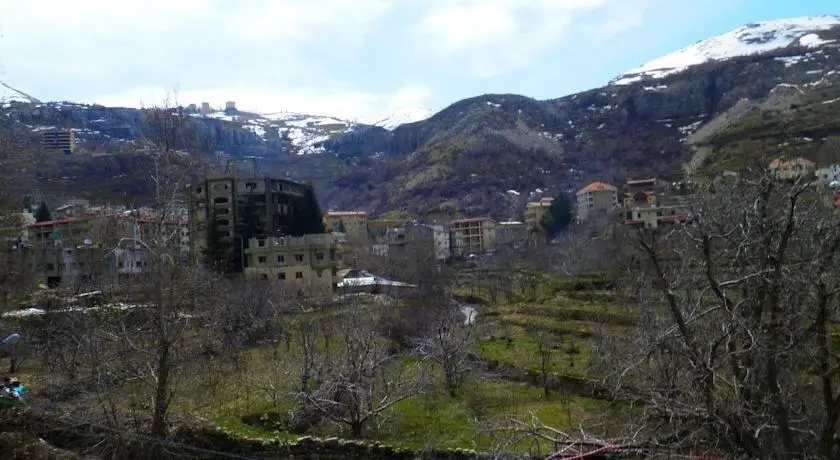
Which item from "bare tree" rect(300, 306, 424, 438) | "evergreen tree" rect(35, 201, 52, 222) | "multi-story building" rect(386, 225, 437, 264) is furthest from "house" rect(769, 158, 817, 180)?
"evergreen tree" rect(35, 201, 52, 222)

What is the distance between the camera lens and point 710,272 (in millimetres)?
5414

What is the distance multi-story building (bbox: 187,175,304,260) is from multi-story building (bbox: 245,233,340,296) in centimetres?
462

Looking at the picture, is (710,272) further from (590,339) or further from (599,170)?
(599,170)

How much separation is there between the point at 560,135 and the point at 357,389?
148m

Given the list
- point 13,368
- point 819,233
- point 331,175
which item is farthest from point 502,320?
point 331,175

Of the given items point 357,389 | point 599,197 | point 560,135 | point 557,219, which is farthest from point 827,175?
point 560,135

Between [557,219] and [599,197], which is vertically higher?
[599,197]

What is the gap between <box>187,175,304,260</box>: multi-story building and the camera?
4531cm

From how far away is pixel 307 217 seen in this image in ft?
157

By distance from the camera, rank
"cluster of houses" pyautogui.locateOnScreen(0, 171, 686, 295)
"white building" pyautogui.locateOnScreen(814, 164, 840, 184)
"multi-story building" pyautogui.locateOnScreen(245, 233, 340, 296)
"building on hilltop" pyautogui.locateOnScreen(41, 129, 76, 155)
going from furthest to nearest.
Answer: "building on hilltop" pyautogui.locateOnScreen(41, 129, 76, 155) < "multi-story building" pyautogui.locateOnScreen(245, 233, 340, 296) < "cluster of houses" pyautogui.locateOnScreen(0, 171, 686, 295) < "white building" pyautogui.locateOnScreen(814, 164, 840, 184)

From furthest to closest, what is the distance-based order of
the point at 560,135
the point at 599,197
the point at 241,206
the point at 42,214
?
the point at 560,135
the point at 599,197
the point at 42,214
the point at 241,206

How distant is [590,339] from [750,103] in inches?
4884

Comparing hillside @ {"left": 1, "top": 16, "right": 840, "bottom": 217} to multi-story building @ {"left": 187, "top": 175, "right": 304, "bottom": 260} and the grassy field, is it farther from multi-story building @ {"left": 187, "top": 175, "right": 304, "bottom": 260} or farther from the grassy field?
the grassy field

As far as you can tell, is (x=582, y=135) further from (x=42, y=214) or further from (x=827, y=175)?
(x=827, y=175)
